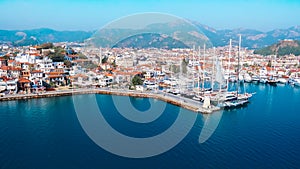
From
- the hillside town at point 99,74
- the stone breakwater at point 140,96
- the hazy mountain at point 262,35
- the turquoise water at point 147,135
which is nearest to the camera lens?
the turquoise water at point 147,135

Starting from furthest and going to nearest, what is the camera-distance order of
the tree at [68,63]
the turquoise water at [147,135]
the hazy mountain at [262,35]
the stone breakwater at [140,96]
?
the hazy mountain at [262,35], the tree at [68,63], the stone breakwater at [140,96], the turquoise water at [147,135]

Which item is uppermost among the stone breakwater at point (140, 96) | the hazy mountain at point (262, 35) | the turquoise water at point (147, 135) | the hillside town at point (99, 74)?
the hazy mountain at point (262, 35)

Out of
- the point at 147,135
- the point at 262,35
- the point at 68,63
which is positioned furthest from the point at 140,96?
the point at 262,35

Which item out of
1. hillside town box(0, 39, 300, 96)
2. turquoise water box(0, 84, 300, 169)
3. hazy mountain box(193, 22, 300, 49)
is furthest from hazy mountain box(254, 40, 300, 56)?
turquoise water box(0, 84, 300, 169)

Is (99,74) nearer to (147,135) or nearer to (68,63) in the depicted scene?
(68,63)

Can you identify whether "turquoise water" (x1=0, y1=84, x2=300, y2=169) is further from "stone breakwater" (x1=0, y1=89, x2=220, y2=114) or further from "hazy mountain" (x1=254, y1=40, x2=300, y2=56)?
"hazy mountain" (x1=254, y1=40, x2=300, y2=56)

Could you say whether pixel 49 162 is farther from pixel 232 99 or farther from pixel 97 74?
pixel 97 74

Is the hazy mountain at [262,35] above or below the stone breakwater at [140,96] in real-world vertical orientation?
above

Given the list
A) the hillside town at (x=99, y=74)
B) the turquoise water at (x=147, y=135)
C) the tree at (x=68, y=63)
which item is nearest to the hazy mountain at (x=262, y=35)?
the hillside town at (x=99, y=74)

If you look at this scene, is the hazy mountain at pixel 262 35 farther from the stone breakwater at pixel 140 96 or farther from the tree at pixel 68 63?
the stone breakwater at pixel 140 96
